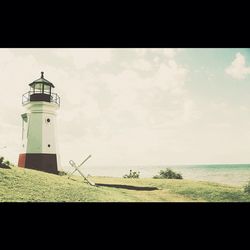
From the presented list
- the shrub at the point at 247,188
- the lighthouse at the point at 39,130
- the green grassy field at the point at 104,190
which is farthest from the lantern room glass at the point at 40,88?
the shrub at the point at 247,188

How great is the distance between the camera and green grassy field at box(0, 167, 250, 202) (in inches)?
371

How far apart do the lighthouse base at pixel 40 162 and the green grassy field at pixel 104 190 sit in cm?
19

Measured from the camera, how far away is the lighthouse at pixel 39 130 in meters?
10.3

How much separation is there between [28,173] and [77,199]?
1.80m

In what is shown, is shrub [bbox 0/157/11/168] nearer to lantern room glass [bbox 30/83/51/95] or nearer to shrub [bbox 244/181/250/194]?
lantern room glass [bbox 30/83/51/95]

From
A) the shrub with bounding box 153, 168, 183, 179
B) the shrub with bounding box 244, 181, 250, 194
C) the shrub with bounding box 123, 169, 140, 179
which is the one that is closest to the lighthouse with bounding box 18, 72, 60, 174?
the shrub with bounding box 123, 169, 140, 179

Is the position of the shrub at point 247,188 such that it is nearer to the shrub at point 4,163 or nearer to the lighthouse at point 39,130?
the lighthouse at point 39,130

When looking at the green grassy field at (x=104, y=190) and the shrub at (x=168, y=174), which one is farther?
the shrub at (x=168, y=174)

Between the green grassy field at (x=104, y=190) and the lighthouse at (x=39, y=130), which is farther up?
the lighthouse at (x=39, y=130)

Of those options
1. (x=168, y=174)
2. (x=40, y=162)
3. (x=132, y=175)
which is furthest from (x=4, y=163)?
(x=168, y=174)

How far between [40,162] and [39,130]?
3.34ft
